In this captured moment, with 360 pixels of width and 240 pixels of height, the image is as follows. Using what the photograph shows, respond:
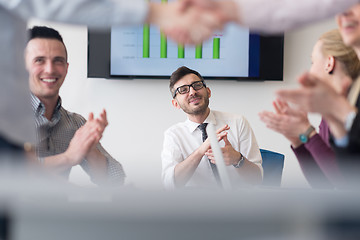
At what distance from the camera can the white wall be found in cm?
276

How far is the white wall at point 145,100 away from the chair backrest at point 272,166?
711 millimetres

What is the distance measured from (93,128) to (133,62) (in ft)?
5.27

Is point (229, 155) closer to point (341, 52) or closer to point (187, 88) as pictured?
point (187, 88)

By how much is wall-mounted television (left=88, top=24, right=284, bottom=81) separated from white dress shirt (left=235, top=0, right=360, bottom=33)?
183 cm

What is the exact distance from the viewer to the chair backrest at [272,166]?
77.2 inches

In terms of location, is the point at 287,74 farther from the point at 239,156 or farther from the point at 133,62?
the point at 239,156

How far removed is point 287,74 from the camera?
9.18ft

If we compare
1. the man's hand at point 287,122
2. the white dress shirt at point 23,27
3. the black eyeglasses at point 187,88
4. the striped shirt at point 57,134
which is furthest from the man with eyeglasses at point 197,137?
the white dress shirt at point 23,27

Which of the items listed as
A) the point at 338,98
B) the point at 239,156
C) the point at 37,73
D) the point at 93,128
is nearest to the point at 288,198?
the point at 338,98

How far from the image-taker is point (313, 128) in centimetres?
105

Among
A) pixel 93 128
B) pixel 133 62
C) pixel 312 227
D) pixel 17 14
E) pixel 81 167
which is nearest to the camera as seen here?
pixel 312 227

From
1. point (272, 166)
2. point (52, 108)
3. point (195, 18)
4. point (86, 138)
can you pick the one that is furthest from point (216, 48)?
point (195, 18)

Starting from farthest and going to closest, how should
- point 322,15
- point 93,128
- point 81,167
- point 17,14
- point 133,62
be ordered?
1. point 133,62
2. point 81,167
3. point 93,128
4. point 322,15
5. point 17,14

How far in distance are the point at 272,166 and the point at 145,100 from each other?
40.6 inches
